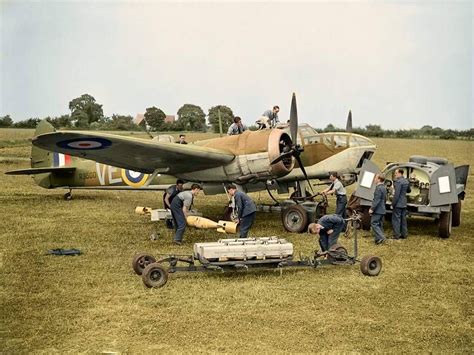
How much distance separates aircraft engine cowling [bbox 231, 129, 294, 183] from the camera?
467 inches

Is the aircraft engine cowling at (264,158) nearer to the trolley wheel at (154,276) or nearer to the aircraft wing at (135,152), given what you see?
the aircraft wing at (135,152)

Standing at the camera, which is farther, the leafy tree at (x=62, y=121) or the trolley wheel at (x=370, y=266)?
the leafy tree at (x=62, y=121)

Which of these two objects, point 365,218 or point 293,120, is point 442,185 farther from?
point 293,120

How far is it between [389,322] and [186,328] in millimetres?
2447

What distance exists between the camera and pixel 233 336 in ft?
19.1

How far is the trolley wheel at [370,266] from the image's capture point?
8.24 m

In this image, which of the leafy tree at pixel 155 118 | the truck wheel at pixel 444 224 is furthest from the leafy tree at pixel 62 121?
the truck wheel at pixel 444 224

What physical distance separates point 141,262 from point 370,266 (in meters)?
3.61

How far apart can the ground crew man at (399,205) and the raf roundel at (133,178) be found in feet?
24.3

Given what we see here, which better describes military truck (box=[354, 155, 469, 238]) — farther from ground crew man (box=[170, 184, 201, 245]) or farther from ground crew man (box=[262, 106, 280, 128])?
ground crew man (box=[170, 184, 201, 245])

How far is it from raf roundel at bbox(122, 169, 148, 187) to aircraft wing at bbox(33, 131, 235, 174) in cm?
254

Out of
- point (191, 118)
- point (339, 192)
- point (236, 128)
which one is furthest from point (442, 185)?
point (191, 118)

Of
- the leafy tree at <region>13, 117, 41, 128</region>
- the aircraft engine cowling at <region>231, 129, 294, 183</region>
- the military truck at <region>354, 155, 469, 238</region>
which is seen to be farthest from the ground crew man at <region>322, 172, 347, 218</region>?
the leafy tree at <region>13, 117, 41, 128</region>

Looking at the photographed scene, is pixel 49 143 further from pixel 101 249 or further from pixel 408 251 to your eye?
pixel 408 251
